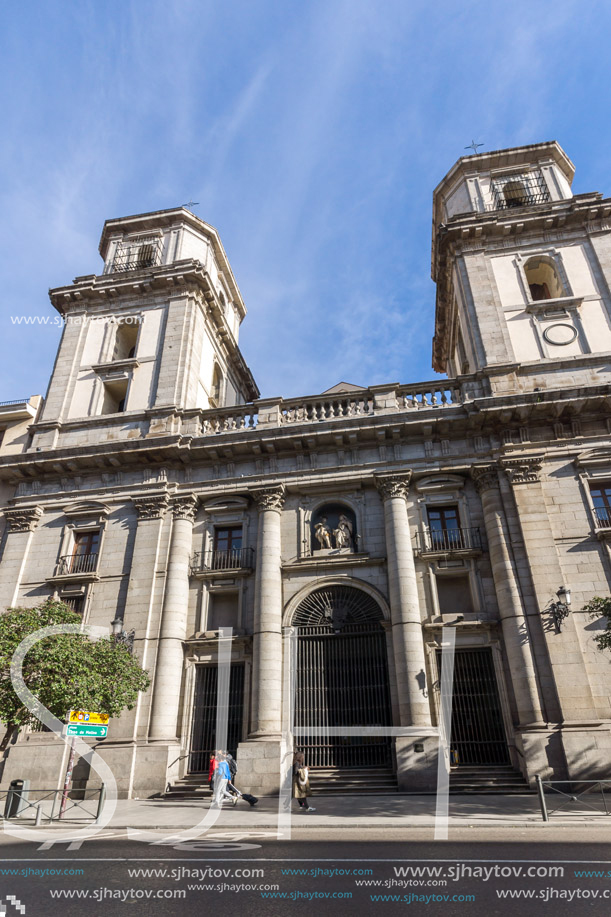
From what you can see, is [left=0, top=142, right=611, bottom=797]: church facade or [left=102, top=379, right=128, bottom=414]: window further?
[left=102, top=379, right=128, bottom=414]: window

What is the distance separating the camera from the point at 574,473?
20.0m

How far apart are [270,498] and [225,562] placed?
3005mm

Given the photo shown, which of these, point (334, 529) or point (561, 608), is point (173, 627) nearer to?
point (334, 529)

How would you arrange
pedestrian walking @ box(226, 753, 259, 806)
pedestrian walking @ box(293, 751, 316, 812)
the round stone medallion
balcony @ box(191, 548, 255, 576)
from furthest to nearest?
the round stone medallion
balcony @ box(191, 548, 255, 576)
pedestrian walking @ box(226, 753, 259, 806)
pedestrian walking @ box(293, 751, 316, 812)

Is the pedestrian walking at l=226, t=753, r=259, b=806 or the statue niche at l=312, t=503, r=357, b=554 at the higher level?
the statue niche at l=312, t=503, r=357, b=554

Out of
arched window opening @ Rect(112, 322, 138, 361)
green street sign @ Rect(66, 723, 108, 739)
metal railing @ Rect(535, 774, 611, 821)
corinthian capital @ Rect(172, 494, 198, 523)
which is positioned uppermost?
arched window opening @ Rect(112, 322, 138, 361)

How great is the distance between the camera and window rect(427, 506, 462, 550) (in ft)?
66.4

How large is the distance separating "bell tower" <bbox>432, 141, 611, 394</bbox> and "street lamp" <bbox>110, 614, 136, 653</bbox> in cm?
1656

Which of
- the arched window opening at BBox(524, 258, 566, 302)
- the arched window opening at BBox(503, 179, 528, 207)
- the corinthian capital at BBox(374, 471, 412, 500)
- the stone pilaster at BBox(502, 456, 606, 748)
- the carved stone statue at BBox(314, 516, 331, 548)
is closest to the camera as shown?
the stone pilaster at BBox(502, 456, 606, 748)

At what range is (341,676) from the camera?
19.0 meters

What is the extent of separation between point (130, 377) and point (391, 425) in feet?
43.1

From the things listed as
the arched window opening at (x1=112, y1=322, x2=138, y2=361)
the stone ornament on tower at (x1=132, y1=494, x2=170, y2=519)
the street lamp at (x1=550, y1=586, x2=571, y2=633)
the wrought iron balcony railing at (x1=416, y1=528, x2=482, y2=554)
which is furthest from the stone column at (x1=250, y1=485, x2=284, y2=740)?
the arched window opening at (x1=112, y1=322, x2=138, y2=361)

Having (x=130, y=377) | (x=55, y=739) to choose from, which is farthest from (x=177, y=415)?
(x=55, y=739)

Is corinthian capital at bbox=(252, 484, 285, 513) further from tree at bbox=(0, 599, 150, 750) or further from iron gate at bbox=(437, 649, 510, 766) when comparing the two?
iron gate at bbox=(437, 649, 510, 766)
